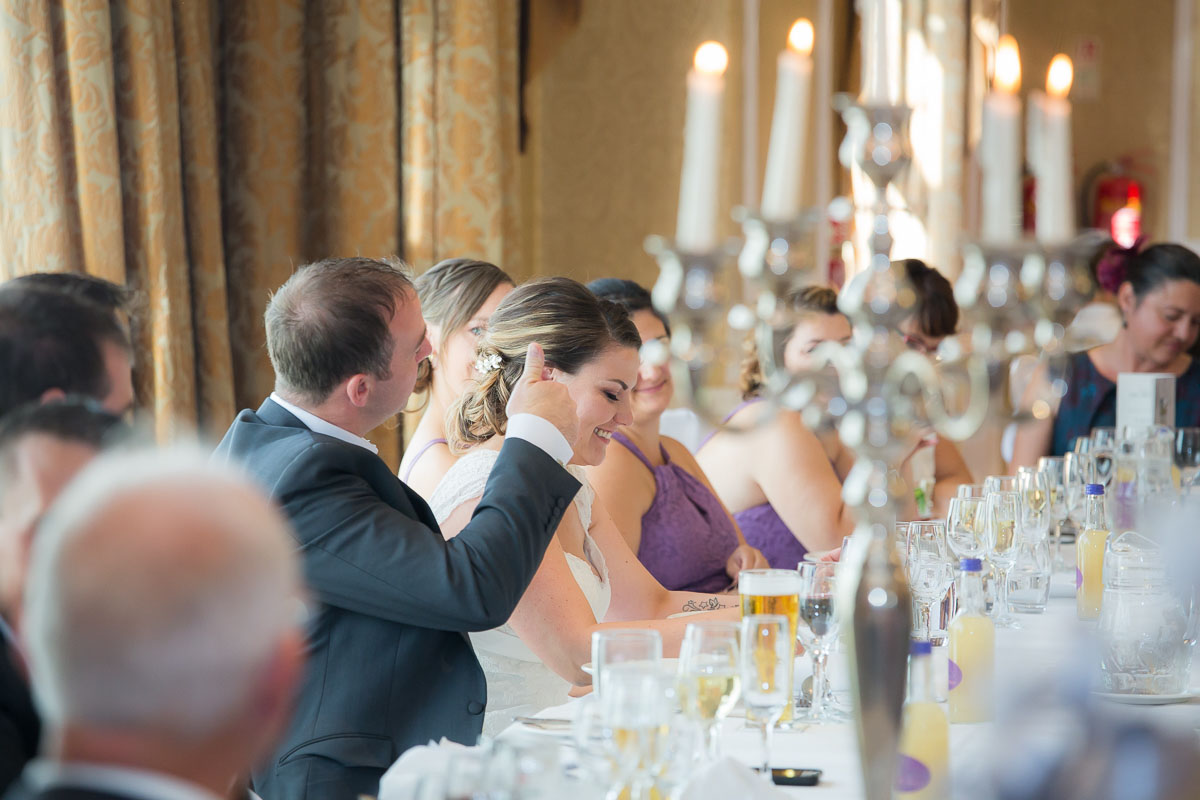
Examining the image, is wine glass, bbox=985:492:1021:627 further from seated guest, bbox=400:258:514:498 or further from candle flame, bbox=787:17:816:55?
candle flame, bbox=787:17:816:55

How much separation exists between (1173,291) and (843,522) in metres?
1.69

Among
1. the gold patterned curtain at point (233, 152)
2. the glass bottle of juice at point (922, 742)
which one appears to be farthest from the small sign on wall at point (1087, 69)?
the glass bottle of juice at point (922, 742)

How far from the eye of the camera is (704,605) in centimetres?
Result: 264

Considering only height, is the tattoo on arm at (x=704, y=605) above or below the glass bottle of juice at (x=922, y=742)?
below

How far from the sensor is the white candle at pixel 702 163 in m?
1.10

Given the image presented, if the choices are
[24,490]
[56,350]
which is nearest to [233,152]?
[56,350]

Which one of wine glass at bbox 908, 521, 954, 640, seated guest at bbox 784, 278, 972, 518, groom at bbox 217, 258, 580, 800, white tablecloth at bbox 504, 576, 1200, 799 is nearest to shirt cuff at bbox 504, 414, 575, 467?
groom at bbox 217, 258, 580, 800

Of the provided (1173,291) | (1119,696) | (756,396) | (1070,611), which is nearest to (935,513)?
(756,396)

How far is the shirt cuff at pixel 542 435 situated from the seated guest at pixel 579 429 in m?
0.25

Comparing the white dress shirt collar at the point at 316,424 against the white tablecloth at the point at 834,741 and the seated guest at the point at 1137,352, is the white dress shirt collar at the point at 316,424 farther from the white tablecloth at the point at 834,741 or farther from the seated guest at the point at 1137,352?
the seated guest at the point at 1137,352

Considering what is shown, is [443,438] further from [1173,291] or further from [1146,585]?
[1173,291]

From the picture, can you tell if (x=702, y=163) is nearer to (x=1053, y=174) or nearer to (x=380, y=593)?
(x=1053, y=174)

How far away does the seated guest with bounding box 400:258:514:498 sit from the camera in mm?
2790

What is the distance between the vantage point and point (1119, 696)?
1.79m
